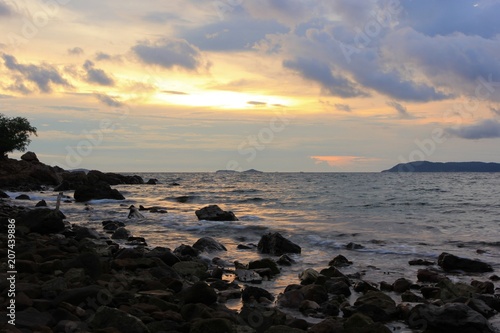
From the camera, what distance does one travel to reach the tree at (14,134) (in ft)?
220

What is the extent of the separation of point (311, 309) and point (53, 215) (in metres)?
13.0

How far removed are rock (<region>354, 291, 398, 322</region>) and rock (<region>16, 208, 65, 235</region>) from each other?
13380 mm

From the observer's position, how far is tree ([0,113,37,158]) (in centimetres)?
6702

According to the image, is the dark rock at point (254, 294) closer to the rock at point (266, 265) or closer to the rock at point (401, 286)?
the rock at point (266, 265)

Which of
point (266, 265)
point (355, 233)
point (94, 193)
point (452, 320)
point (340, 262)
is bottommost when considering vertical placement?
point (355, 233)

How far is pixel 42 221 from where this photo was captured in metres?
18.2

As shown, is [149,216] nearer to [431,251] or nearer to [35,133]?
[431,251]

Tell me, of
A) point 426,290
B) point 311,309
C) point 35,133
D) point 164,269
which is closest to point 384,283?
point 426,290

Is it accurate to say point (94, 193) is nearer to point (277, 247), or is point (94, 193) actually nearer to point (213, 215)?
point (213, 215)

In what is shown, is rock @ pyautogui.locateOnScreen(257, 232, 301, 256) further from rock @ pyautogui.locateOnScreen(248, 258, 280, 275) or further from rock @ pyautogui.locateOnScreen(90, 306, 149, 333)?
rock @ pyautogui.locateOnScreen(90, 306, 149, 333)

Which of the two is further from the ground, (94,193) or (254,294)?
(94,193)

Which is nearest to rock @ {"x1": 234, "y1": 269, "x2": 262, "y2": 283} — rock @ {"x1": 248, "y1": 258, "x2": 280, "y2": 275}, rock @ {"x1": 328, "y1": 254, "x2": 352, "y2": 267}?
rock @ {"x1": 248, "y1": 258, "x2": 280, "y2": 275}

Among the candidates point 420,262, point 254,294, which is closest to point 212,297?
point 254,294

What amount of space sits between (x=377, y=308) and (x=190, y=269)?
4990mm
